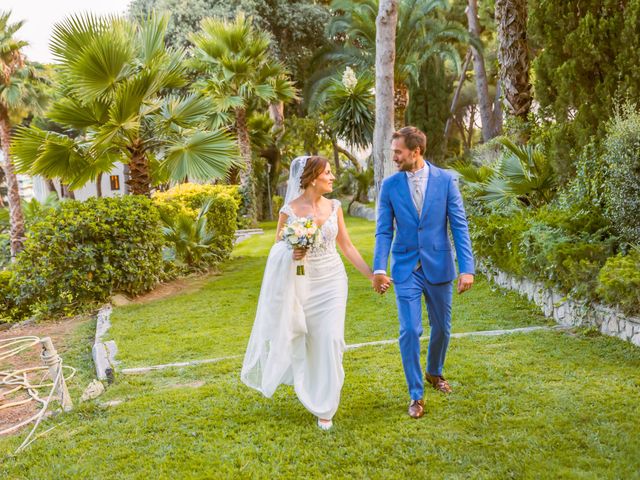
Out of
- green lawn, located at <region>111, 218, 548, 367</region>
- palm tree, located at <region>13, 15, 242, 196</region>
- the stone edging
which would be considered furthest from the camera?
palm tree, located at <region>13, 15, 242, 196</region>

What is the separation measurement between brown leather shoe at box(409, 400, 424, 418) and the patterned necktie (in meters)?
1.34

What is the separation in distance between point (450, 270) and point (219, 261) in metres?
9.83

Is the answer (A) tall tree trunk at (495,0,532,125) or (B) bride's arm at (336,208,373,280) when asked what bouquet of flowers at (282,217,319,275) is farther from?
(A) tall tree trunk at (495,0,532,125)

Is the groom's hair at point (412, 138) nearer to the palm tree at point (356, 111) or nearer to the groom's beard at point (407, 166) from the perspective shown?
the groom's beard at point (407, 166)

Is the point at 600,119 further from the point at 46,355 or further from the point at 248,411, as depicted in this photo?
the point at 46,355


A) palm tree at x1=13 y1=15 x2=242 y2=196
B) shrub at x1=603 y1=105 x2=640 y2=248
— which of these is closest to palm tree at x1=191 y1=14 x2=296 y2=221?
palm tree at x1=13 y1=15 x2=242 y2=196

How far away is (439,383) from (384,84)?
8.07 metres

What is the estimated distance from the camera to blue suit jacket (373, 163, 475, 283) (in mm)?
4469

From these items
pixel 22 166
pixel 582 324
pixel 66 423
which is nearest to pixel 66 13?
pixel 22 166

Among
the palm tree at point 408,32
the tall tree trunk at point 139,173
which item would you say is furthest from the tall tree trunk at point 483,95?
the tall tree trunk at point 139,173

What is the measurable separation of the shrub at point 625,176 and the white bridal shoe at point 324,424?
385cm

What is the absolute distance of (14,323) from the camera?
32.3 feet

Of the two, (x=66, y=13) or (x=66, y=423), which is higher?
(x=66, y=13)

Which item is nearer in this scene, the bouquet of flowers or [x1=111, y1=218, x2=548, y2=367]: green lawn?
the bouquet of flowers
